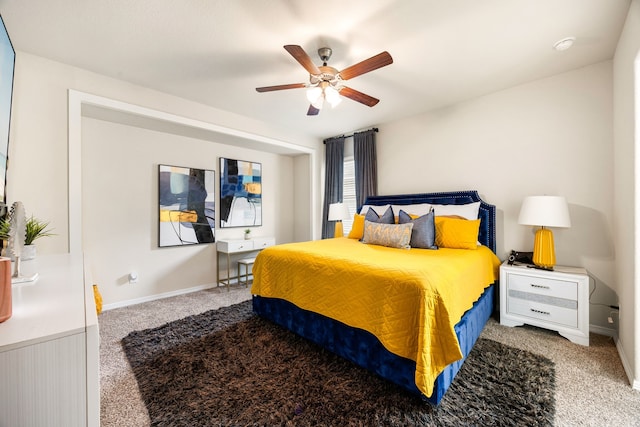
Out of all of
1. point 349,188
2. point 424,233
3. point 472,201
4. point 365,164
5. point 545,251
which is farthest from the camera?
point 349,188

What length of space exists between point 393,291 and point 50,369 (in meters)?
1.54

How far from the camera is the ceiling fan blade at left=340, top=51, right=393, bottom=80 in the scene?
1929mm

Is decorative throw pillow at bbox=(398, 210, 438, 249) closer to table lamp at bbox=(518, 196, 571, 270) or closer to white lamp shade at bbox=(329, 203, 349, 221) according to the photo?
table lamp at bbox=(518, 196, 571, 270)

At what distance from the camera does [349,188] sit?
187 inches

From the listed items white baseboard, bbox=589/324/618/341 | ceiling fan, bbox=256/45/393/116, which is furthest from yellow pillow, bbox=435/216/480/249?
ceiling fan, bbox=256/45/393/116

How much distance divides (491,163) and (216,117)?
358 cm

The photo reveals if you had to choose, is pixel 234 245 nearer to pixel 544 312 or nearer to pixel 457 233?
pixel 457 233

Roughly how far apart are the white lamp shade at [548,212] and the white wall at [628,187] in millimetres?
337

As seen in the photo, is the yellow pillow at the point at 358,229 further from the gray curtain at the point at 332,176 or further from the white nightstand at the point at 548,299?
the white nightstand at the point at 548,299

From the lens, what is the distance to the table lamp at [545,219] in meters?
2.46

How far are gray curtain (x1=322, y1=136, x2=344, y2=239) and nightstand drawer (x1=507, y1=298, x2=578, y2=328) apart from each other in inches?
111

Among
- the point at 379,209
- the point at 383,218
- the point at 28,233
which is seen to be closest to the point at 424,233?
the point at 383,218

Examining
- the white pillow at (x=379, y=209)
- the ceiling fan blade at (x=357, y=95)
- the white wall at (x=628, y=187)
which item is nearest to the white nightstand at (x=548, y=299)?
the white wall at (x=628, y=187)

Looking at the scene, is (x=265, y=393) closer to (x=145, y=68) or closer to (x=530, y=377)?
(x=530, y=377)
